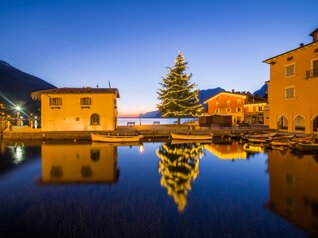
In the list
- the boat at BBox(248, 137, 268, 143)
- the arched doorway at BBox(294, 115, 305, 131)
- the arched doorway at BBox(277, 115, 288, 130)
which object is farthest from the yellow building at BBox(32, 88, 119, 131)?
the arched doorway at BBox(294, 115, 305, 131)

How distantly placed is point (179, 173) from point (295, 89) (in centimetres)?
2503

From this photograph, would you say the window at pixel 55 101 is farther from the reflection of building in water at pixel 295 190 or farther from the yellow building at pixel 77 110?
the reflection of building in water at pixel 295 190

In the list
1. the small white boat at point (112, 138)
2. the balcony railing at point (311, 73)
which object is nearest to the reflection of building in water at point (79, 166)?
the small white boat at point (112, 138)

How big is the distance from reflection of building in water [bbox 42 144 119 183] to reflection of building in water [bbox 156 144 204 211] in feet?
13.1

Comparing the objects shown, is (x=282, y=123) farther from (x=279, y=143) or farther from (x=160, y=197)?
(x=160, y=197)

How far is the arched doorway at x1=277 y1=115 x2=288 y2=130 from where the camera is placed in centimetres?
3638

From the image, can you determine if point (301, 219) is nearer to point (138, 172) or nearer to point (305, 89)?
point (138, 172)

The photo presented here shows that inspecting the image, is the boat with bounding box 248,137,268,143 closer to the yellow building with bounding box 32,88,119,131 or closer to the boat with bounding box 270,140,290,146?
the boat with bounding box 270,140,290,146

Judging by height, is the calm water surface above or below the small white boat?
below

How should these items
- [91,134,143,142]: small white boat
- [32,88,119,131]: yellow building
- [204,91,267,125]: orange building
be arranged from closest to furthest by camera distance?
[91,134,143,142]: small white boat → [32,88,119,131]: yellow building → [204,91,267,125]: orange building

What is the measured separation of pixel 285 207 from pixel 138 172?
11.2 metres

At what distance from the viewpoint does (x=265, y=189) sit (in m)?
14.0

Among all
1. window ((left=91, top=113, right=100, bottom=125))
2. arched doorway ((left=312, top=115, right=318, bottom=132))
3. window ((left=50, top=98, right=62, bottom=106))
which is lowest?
arched doorway ((left=312, top=115, right=318, bottom=132))

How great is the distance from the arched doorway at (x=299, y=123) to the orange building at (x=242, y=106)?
59.1 feet
